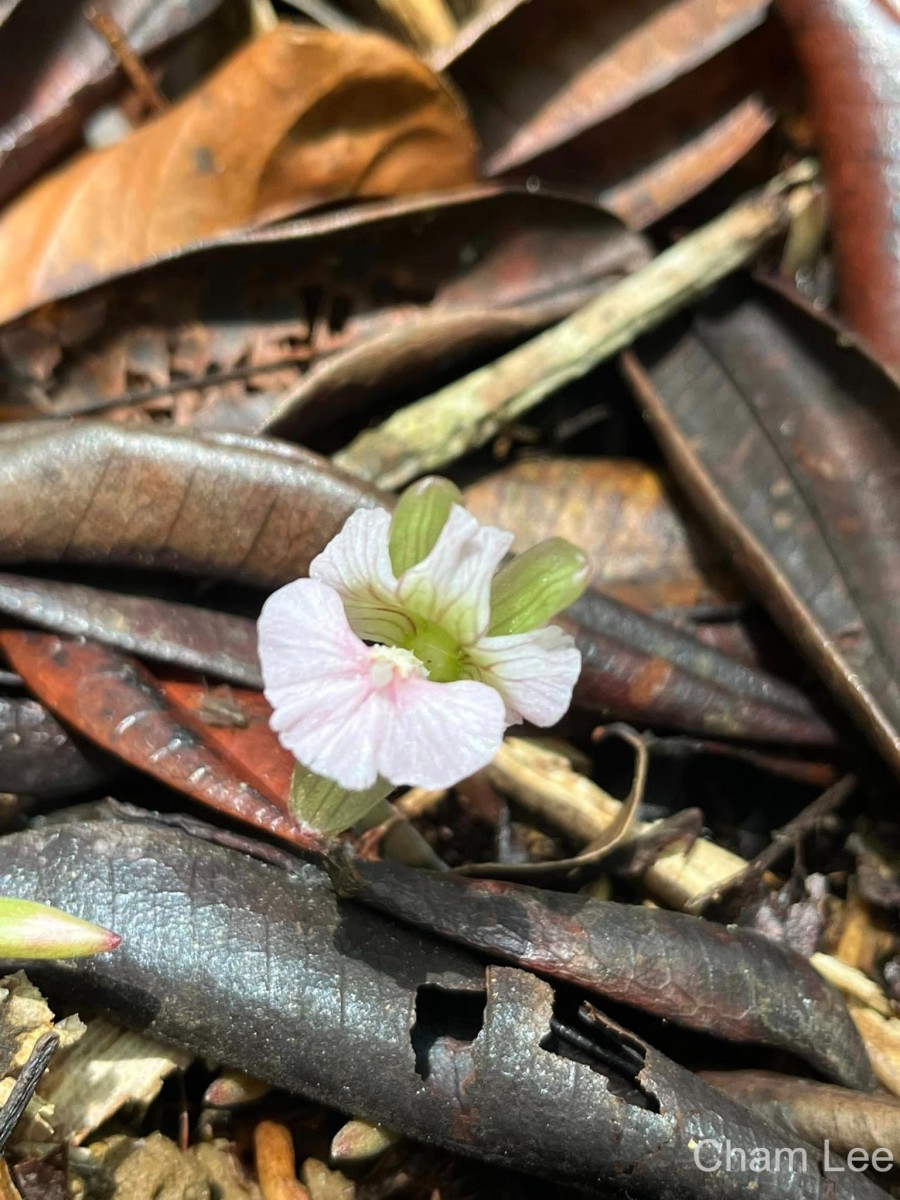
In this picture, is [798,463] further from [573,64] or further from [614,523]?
[573,64]

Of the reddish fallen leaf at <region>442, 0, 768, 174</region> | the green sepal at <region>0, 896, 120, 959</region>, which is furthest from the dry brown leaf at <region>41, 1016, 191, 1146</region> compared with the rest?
the reddish fallen leaf at <region>442, 0, 768, 174</region>

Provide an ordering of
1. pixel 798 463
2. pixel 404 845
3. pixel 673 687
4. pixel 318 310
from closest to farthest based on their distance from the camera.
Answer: pixel 404 845 < pixel 673 687 < pixel 798 463 < pixel 318 310

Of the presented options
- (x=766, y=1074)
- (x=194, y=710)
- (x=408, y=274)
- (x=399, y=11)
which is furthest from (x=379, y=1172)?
(x=399, y=11)

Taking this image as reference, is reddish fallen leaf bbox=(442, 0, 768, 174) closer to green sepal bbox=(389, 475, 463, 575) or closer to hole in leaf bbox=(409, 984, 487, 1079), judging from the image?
green sepal bbox=(389, 475, 463, 575)

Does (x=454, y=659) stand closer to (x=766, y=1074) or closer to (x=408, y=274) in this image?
(x=766, y=1074)

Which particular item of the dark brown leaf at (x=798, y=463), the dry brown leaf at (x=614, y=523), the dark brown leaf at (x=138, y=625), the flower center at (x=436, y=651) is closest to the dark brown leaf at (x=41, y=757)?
the dark brown leaf at (x=138, y=625)

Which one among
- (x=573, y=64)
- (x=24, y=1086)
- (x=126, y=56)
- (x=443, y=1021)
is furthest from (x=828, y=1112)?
(x=126, y=56)
